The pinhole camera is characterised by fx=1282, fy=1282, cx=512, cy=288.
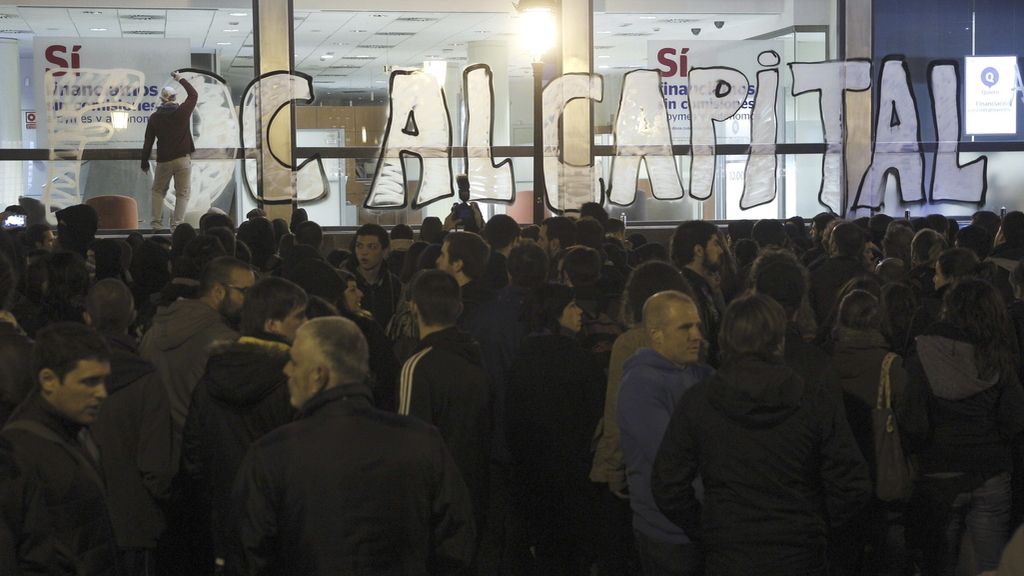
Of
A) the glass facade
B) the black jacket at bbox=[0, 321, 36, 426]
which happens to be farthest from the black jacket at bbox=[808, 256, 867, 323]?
the glass facade

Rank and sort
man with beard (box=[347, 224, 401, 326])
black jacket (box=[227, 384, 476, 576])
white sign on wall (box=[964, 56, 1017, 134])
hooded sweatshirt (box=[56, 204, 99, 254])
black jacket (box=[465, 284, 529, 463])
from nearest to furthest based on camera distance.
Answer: black jacket (box=[227, 384, 476, 576])
black jacket (box=[465, 284, 529, 463])
man with beard (box=[347, 224, 401, 326])
hooded sweatshirt (box=[56, 204, 99, 254])
white sign on wall (box=[964, 56, 1017, 134])

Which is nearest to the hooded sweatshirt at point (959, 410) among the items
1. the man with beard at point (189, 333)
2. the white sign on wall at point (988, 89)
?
the man with beard at point (189, 333)

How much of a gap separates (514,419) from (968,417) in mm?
2185

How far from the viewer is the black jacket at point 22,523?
11.8 feet

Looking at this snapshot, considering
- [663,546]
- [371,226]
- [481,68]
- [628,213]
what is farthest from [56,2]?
[663,546]

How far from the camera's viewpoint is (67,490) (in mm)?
3926

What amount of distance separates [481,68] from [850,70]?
563cm

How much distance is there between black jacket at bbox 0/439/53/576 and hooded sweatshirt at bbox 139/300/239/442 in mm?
2185

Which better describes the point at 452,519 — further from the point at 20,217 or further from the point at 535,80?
the point at 535,80

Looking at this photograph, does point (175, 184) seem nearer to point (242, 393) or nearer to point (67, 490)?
point (242, 393)

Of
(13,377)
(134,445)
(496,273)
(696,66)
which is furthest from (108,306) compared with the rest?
(696,66)

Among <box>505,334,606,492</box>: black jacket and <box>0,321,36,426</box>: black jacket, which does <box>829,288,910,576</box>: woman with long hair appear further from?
<box>0,321,36,426</box>: black jacket

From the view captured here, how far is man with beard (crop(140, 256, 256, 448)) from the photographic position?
5.98m

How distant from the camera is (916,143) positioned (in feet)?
65.2
